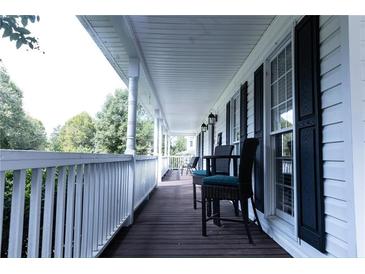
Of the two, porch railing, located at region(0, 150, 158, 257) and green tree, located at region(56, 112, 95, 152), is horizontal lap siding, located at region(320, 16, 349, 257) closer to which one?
porch railing, located at region(0, 150, 158, 257)

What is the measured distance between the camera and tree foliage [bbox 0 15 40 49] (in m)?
1.53

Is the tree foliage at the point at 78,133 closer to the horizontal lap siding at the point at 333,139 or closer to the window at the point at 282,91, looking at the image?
the window at the point at 282,91

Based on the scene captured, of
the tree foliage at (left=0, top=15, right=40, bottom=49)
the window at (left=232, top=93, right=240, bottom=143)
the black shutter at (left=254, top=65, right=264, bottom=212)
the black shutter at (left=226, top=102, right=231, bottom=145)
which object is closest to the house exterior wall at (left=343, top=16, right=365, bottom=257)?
the black shutter at (left=254, top=65, right=264, bottom=212)

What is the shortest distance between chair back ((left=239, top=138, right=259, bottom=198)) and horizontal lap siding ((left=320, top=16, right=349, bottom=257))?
3.25 feet

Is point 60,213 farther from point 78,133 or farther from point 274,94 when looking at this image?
point 78,133

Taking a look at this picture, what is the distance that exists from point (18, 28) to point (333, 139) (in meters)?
2.17

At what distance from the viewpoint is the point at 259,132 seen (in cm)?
331

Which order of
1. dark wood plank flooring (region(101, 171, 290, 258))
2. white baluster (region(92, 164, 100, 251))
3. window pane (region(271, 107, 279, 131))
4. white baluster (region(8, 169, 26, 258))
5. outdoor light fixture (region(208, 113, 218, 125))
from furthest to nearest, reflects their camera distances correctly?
outdoor light fixture (region(208, 113, 218, 125))
window pane (region(271, 107, 279, 131))
dark wood plank flooring (region(101, 171, 290, 258))
white baluster (region(92, 164, 100, 251))
white baluster (region(8, 169, 26, 258))

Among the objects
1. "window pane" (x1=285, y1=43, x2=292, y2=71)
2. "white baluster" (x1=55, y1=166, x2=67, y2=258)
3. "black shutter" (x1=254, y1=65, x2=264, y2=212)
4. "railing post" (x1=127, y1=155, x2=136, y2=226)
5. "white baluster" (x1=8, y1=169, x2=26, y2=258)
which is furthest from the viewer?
"railing post" (x1=127, y1=155, x2=136, y2=226)

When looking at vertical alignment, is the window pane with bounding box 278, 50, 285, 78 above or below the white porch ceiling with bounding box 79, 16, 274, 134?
below
